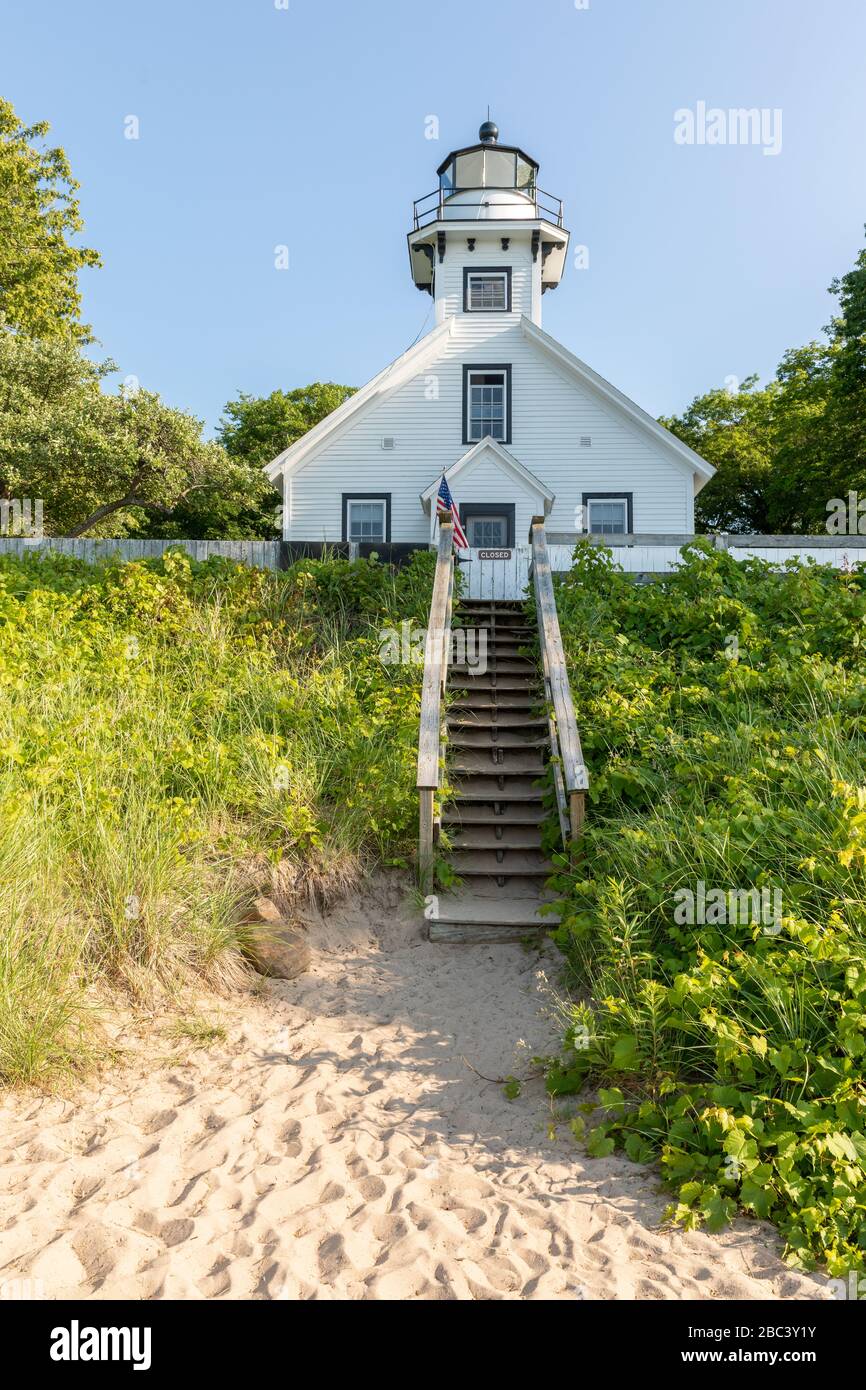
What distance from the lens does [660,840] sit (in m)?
5.51

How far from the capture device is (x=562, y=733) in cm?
678

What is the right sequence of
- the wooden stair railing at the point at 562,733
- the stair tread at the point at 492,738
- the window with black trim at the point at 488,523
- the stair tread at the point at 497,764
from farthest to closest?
the window with black trim at the point at 488,523 < the stair tread at the point at 492,738 < the stair tread at the point at 497,764 < the wooden stair railing at the point at 562,733

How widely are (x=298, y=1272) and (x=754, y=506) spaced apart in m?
38.2

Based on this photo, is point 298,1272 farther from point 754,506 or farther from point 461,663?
point 754,506

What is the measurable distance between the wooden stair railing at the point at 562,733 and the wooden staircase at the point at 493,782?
0.02m

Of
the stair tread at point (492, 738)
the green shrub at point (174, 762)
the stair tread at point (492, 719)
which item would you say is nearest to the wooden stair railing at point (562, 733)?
the stair tread at point (492, 719)

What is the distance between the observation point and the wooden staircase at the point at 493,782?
6.59 meters

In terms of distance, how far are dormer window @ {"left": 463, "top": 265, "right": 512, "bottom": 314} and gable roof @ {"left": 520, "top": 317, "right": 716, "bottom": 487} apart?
1.61 metres

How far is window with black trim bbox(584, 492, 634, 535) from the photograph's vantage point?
18.8 m

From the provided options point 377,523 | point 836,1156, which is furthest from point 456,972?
point 377,523

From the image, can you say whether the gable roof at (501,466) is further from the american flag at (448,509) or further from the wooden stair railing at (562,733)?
the wooden stair railing at (562,733)

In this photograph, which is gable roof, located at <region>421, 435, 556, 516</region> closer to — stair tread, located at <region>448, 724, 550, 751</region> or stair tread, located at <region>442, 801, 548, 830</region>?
stair tread, located at <region>448, 724, 550, 751</region>

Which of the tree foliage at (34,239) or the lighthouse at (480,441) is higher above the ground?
the tree foliage at (34,239)

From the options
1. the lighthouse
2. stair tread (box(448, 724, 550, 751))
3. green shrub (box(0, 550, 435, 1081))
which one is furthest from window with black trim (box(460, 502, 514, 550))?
stair tread (box(448, 724, 550, 751))
